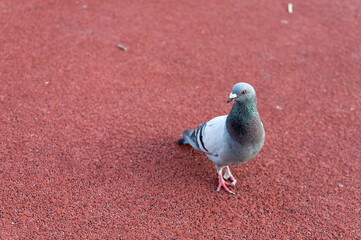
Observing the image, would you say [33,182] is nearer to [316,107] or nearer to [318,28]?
[316,107]

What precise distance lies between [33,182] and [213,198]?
7.26ft

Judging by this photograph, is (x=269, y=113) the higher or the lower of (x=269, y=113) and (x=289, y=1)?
the lower

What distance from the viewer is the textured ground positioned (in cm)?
370

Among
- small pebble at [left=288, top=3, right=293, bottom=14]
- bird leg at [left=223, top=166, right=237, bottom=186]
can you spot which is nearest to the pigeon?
bird leg at [left=223, top=166, right=237, bottom=186]

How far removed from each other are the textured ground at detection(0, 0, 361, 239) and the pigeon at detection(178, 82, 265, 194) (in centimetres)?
63

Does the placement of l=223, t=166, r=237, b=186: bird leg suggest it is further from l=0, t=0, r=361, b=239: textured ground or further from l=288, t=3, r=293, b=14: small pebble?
l=288, t=3, r=293, b=14: small pebble

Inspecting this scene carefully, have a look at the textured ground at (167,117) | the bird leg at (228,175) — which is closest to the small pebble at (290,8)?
the textured ground at (167,117)

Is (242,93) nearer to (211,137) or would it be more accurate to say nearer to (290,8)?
(211,137)

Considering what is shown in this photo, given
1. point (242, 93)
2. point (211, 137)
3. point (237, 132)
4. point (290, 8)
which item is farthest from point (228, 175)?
point (290, 8)

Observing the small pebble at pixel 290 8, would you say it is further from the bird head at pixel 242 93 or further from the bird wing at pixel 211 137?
the bird head at pixel 242 93

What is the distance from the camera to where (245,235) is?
3590mm

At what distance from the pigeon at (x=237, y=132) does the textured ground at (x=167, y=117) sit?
2.05 feet

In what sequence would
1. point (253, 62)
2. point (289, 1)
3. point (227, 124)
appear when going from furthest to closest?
point (289, 1) → point (253, 62) → point (227, 124)

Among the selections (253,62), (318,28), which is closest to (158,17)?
(253,62)
